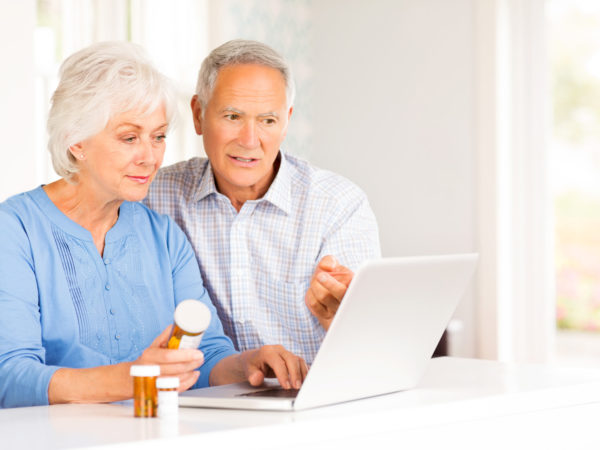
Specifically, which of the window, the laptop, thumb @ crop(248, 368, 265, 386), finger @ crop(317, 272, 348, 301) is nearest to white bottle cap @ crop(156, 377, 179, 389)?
the laptop

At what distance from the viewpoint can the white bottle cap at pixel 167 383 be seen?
3.76 feet

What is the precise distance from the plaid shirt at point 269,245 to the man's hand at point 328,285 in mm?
528

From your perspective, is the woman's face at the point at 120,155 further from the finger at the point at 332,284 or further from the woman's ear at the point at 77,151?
the finger at the point at 332,284

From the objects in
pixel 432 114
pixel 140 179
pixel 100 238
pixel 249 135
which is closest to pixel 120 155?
pixel 140 179

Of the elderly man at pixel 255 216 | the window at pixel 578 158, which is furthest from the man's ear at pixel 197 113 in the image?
the window at pixel 578 158

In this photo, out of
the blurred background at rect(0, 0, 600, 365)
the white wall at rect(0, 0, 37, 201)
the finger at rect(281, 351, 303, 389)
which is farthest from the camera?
the blurred background at rect(0, 0, 600, 365)

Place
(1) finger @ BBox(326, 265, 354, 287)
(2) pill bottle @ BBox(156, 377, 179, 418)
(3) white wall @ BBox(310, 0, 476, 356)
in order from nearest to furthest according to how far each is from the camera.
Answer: (2) pill bottle @ BBox(156, 377, 179, 418)
(1) finger @ BBox(326, 265, 354, 287)
(3) white wall @ BBox(310, 0, 476, 356)

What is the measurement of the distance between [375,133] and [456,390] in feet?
11.7

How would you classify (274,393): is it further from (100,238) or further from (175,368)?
(100,238)

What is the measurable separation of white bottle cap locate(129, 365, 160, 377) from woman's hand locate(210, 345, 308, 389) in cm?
31

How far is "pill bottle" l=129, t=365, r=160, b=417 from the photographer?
1.16 m

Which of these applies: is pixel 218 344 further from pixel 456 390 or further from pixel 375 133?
pixel 375 133

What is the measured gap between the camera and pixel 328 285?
1.52 m

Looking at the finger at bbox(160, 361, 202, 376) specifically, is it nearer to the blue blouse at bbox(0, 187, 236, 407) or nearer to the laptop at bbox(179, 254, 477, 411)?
the laptop at bbox(179, 254, 477, 411)
